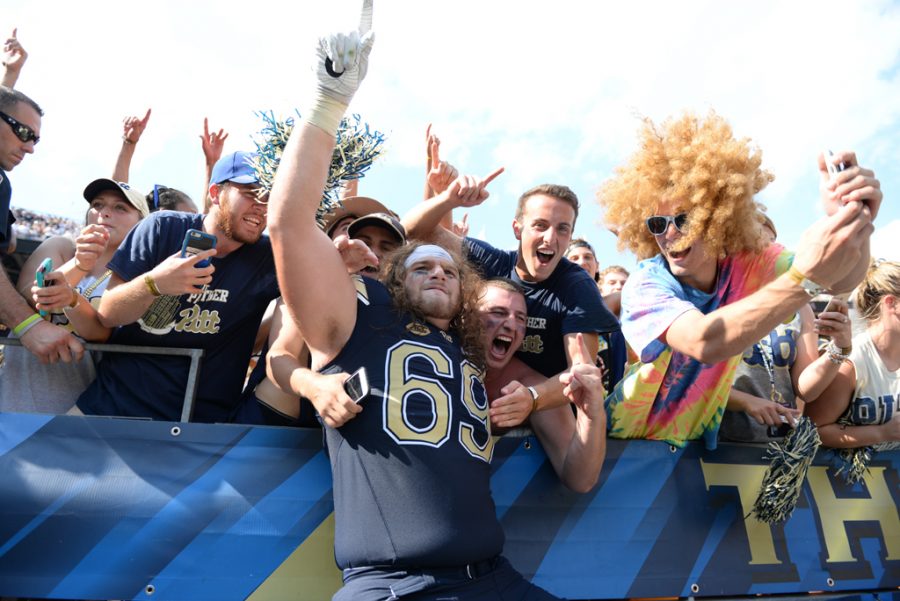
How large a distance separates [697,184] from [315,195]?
1.88 m

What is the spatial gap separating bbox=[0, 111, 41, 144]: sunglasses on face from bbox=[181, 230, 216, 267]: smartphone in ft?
5.74

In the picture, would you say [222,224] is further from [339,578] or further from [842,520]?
[842,520]

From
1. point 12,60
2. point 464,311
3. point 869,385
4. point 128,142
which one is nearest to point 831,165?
point 464,311

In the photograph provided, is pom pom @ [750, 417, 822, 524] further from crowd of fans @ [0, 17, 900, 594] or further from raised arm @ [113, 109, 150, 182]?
raised arm @ [113, 109, 150, 182]

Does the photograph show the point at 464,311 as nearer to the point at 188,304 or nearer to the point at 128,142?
the point at 188,304

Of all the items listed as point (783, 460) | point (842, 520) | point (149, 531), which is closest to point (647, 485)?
point (783, 460)

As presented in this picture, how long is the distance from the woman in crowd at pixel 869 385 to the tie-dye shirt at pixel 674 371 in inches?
28.2

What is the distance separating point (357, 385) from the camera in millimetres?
2258

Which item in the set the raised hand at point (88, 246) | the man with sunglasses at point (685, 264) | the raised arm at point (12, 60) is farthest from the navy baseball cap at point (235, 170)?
the raised arm at point (12, 60)

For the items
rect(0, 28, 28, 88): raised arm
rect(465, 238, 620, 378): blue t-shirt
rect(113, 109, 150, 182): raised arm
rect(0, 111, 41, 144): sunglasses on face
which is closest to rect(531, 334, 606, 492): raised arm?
rect(465, 238, 620, 378): blue t-shirt

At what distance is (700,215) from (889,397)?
1729 mm

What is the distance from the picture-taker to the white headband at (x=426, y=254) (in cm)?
288

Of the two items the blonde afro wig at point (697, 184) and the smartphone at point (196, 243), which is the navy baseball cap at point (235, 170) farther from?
the blonde afro wig at point (697, 184)

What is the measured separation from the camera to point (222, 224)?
10.9ft
